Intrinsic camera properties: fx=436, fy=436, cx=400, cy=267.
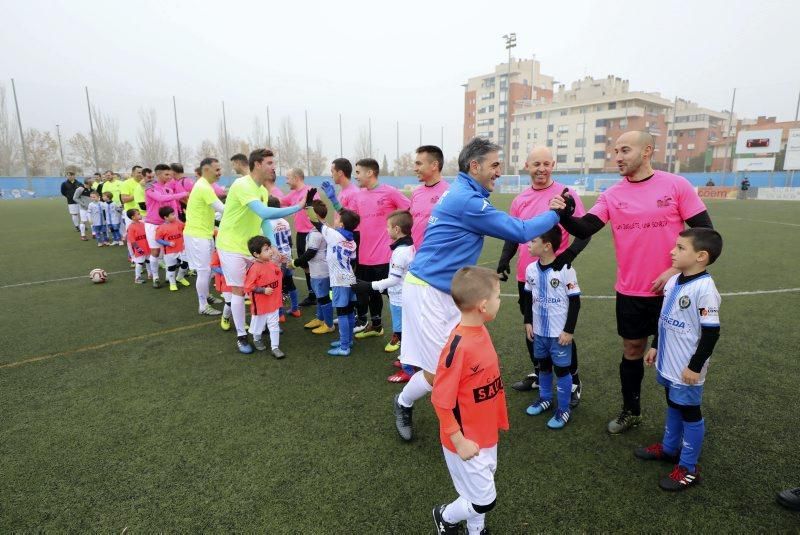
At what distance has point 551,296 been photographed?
3791 mm

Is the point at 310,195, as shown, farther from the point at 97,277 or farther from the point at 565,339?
A: the point at 97,277

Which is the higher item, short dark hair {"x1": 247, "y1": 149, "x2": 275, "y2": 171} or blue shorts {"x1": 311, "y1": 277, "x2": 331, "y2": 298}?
short dark hair {"x1": 247, "y1": 149, "x2": 275, "y2": 171}

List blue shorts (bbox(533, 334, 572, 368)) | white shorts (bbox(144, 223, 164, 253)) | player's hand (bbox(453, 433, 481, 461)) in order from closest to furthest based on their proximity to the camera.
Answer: player's hand (bbox(453, 433, 481, 461)) < blue shorts (bbox(533, 334, 572, 368)) < white shorts (bbox(144, 223, 164, 253))

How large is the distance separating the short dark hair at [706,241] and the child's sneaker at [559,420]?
1.77 meters

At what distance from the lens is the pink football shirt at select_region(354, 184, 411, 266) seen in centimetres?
584

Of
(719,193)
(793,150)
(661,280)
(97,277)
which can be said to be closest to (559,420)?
(661,280)

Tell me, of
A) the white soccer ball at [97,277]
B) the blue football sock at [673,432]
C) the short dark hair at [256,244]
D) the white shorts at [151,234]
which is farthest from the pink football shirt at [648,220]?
the white soccer ball at [97,277]

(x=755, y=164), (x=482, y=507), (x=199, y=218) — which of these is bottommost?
(x=482, y=507)

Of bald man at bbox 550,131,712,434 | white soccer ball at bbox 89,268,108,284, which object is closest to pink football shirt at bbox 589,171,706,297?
bald man at bbox 550,131,712,434

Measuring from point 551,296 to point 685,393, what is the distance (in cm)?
119

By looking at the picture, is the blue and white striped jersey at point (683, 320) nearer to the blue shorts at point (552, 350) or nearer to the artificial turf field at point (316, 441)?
the blue shorts at point (552, 350)

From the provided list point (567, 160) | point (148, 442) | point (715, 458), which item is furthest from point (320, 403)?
point (567, 160)

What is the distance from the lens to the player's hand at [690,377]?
2.88 metres

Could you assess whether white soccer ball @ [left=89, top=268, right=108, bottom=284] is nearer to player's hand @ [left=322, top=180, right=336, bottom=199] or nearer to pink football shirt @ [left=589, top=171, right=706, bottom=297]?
player's hand @ [left=322, top=180, right=336, bottom=199]
